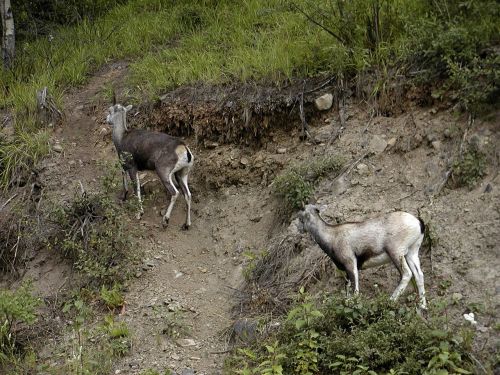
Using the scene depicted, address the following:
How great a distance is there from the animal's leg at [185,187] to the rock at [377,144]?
8.67 ft

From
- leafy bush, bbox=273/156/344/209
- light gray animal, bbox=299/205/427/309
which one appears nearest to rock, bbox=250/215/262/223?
leafy bush, bbox=273/156/344/209

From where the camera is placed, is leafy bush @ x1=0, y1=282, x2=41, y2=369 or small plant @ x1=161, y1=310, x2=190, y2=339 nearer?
small plant @ x1=161, y1=310, x2=190, y2=339

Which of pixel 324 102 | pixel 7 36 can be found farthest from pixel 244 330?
pixel 7 36

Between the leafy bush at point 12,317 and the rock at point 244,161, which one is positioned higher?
the rock at point 244,161

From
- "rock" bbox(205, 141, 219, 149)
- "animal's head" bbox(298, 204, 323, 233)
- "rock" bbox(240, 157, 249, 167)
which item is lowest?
"rock" bbox(240, 157, 249, 167)

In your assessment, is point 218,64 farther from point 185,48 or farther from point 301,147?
point 301,147

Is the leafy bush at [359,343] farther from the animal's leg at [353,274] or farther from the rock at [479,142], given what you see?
the rock at [479,142]

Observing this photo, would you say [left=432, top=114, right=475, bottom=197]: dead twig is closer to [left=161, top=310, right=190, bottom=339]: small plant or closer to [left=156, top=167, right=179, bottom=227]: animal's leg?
[left=161, top=310, right=190, bottom=339]: small plant

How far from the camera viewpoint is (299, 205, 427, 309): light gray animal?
7328 millimetres

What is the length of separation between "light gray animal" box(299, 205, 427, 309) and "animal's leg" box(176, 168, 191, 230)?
3013 millimetres

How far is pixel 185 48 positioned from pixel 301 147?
3.80 m

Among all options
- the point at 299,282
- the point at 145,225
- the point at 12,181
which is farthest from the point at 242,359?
the point at 12,181

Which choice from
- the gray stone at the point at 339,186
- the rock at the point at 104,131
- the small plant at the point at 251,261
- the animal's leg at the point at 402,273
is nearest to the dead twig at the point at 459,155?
the gray stone at the point at 339,186

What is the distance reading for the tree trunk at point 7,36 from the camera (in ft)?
46.1
